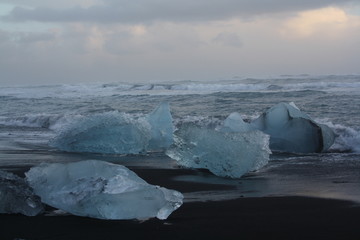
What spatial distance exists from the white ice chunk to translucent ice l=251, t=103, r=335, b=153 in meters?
1.50

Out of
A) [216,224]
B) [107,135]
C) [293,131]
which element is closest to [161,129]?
[107,135]

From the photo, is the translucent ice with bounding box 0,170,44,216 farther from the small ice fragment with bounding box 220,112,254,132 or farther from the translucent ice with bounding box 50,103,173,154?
the small ice fragment with bounding box 220,112,254,132

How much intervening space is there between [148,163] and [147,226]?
325 centimetres

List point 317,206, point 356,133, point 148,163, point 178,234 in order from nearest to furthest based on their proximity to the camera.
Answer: point 178,234 < point 317,206 < point 148,163 < point 356,133

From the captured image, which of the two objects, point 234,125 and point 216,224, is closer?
point 216,224

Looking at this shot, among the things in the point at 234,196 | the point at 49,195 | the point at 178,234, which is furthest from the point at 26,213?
the point at 234,196

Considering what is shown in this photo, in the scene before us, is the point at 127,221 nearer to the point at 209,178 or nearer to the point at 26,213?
the point at 26,213

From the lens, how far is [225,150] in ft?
17.2

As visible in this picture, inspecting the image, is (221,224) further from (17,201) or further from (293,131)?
(293,131)

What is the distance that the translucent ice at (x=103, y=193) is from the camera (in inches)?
127

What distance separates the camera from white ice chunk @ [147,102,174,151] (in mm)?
7918

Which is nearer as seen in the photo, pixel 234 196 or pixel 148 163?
pixel 234 196

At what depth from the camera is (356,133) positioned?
8.06 m

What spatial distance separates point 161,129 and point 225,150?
Result: 9.61 feet
